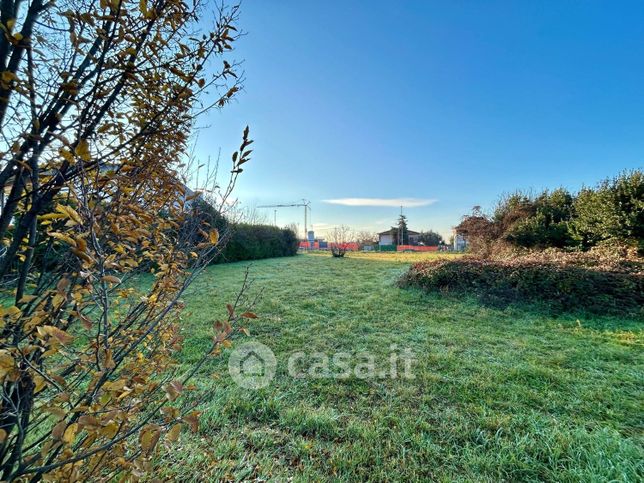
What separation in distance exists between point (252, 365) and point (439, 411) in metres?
2.03

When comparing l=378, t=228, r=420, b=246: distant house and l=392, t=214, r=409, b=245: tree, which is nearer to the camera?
l=392, t=214, r=409, b=245: tree

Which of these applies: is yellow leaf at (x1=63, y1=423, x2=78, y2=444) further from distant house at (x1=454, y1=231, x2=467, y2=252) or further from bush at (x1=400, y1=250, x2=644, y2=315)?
distant house at (x1=454, y1=231, x2=467, y2=252)

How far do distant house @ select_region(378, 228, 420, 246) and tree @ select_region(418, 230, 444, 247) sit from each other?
95 centimetres

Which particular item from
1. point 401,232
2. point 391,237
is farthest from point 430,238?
point 391,237

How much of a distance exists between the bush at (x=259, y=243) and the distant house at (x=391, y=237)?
21157mm

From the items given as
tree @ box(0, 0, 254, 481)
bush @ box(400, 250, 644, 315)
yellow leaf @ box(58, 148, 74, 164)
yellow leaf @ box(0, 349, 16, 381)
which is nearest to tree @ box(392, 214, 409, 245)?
bush @ box(400, 250, 644, 315)

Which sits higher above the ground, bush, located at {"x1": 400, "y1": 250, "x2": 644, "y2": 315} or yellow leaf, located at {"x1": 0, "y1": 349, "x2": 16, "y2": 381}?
yellow leaf, located at {"x1": 0, "y1": 349, "x2": 16, "y2": 381}

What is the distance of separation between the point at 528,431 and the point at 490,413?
263mm

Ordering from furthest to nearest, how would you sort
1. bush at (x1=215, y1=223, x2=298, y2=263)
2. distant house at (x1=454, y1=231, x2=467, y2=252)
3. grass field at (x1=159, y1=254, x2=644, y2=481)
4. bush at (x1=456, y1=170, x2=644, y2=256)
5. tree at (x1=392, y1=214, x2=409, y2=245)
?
1. tree at (x1=392, y1=214, x2=409, y2=245)
2. bush at (x1=215, y1=223, x2=298, y2=263)
3. distant house at (x1=454, y1=231, x2=467, y2=252)
4. bush at (x1=456, y1=170, x2=644, y2=256)
5. grass field at (x1=159, y1=254, x2=644, y2=481)

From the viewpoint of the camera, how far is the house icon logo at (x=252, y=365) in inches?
108

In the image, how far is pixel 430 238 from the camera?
35.9 m

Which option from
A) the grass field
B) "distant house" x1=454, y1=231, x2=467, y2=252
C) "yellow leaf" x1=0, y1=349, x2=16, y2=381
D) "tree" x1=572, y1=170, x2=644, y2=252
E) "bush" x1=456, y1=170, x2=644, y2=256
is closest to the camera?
"yellow leaf" x1=0, y1=349, x2=16, y2=381

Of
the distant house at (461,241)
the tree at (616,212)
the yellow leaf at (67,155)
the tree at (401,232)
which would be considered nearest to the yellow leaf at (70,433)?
the yellow leaf at (67,155)

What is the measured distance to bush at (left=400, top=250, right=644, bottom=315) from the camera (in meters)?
4.77
